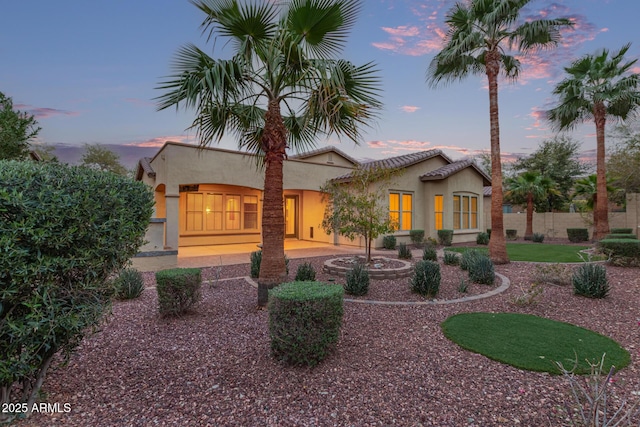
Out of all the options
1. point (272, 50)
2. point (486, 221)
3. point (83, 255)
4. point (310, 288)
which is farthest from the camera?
point (486, 221)

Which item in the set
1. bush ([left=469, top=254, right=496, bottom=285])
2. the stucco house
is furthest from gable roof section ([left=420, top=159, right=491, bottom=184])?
bush ([left=469, top=254, right=496, bottom=285])

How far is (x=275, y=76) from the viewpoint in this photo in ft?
16.8

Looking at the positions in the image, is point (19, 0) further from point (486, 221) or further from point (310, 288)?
point (486, 221)

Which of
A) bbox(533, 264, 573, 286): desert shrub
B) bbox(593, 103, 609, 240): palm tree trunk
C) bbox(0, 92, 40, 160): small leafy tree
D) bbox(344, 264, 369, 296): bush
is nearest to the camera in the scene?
bbox(344, 264, 369, 296): bush

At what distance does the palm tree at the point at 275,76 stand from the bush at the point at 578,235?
18.0 metres

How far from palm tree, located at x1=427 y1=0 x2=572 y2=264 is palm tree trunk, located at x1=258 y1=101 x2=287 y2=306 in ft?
26.2

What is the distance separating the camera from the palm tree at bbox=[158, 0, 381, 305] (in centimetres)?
457

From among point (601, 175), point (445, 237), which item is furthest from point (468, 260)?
point (601, 175)

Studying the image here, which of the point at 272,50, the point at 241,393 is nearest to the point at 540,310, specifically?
the point at 241,393

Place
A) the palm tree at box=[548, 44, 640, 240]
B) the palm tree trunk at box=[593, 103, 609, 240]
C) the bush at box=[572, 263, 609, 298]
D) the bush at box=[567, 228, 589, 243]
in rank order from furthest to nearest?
the bush at box=[567, 228, 589, 243] < the palm tree trunk at box=[593, 103, 609, 240] < the palm tree at box=[548, 44, 640, 240] < the bush at box=[572, 263, 609, 298]

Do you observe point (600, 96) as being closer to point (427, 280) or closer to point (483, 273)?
point (483, 273)

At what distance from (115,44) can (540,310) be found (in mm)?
14164

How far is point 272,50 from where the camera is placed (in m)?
4.45

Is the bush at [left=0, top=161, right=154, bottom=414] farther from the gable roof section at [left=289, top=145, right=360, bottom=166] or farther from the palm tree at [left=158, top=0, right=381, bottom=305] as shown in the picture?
the gable roof section at [left=289, top=145, right=360, bottom=166]
